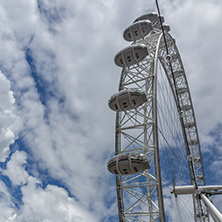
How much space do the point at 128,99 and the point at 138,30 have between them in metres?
9.81

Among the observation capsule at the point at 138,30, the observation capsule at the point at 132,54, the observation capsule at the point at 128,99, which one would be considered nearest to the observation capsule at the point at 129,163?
the observation capsule at the point at 128,99

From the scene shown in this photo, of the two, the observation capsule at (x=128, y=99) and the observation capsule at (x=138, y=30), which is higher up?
the observation capsule at (x=138, y=30)

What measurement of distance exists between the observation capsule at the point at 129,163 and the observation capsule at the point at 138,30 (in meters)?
14.0

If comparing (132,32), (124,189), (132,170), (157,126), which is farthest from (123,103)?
(132,32)

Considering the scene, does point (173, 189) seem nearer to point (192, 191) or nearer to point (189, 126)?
point (192, 191)

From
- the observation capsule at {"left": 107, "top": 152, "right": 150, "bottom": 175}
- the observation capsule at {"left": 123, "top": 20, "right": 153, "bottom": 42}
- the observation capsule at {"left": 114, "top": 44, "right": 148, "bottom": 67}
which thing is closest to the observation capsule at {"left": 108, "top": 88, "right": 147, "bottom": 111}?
the observation capsule at {"left": 114, "top": 44, "right": 148, "bottom": 67}

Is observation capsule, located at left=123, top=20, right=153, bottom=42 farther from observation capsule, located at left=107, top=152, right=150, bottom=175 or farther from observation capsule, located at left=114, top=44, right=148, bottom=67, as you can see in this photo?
observation capsule, located at left=107, top=152, right=150, bottom=175

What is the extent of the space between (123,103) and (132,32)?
10.0 metres

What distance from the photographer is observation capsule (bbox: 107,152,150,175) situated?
1531 cm

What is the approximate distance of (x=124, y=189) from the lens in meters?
18.3

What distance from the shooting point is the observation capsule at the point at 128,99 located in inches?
706

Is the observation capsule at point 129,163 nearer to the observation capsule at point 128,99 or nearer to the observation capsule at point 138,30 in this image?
the observation capsule at point 128,99

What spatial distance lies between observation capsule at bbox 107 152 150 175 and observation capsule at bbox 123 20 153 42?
14010 millimetres

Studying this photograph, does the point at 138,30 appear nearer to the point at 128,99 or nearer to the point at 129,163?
the point at 128,99
